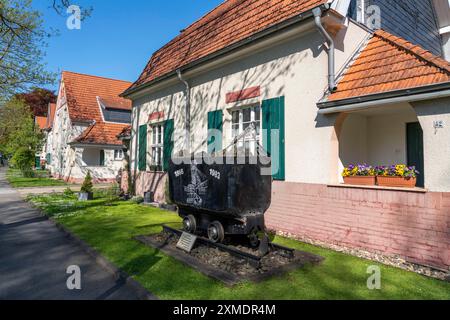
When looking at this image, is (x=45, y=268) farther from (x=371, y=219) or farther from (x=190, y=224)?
(x=371, y=219)

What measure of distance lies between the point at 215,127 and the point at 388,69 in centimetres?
511

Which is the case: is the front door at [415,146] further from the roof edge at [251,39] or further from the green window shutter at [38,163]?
the green window shutter at [38,163]

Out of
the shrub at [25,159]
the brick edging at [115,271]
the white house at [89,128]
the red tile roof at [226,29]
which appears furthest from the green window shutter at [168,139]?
the shrub at [25,159]

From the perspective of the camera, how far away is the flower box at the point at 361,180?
6.12 metres

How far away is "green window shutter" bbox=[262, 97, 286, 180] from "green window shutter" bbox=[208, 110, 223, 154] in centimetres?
179

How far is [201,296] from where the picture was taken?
4.01m

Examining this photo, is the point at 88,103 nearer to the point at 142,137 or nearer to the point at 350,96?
the point at 142,137

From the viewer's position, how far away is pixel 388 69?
6082mm

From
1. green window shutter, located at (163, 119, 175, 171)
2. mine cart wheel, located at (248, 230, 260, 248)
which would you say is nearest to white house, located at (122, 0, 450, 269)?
green window shutter, located at (163, 119, 175, 171)

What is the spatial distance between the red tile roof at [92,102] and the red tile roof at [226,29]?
36.1 feet

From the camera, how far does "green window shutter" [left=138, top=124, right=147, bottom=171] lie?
13.9 metres

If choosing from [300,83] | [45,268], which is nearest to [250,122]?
[300,83]

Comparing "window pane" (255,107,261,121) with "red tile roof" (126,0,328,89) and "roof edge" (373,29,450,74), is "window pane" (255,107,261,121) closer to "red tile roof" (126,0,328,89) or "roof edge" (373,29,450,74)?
"red tile roof" (126,0,328,89)

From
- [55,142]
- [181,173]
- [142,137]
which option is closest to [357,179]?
[181,173]
